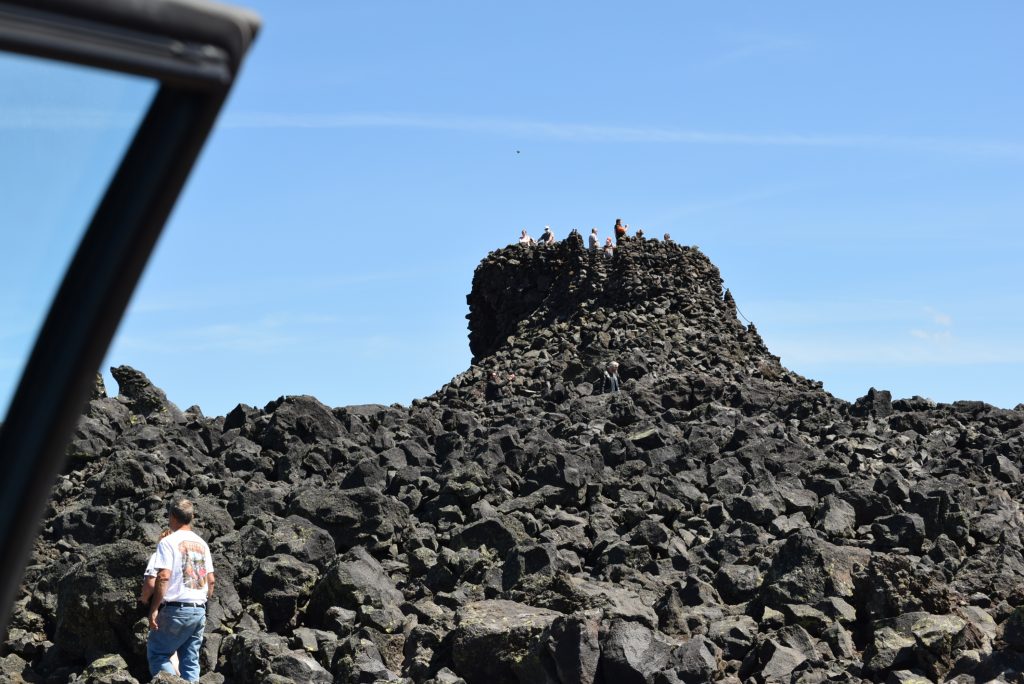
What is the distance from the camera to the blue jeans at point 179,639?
29.9ft

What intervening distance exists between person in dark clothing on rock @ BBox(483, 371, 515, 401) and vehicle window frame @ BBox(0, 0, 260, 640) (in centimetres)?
2748

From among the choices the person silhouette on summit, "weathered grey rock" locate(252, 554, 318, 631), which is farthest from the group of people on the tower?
"weathered grey rock" locate(252, 554, 318, 631)

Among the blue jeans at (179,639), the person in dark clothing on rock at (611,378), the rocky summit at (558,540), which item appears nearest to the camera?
the blue jeans at (179,639)

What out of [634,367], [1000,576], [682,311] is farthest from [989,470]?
[682,311]


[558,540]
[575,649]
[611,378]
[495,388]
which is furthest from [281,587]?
[495,388]

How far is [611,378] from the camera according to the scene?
2667 cm

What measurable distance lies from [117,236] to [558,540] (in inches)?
523

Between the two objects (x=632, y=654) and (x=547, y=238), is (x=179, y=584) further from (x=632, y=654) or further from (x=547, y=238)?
(x=547, y=238)

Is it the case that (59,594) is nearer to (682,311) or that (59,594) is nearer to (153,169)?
(153,169)

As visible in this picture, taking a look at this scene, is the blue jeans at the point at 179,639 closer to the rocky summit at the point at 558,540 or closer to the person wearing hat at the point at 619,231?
the rocky summit at the point at 558,540

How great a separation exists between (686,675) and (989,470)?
11.7 meters

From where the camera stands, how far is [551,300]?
129ft

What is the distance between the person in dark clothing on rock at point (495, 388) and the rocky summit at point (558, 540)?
461cm

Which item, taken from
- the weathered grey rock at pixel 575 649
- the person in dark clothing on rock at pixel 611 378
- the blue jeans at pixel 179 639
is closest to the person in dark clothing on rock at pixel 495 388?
the person in dark clothing on rock at pixel 611 378
